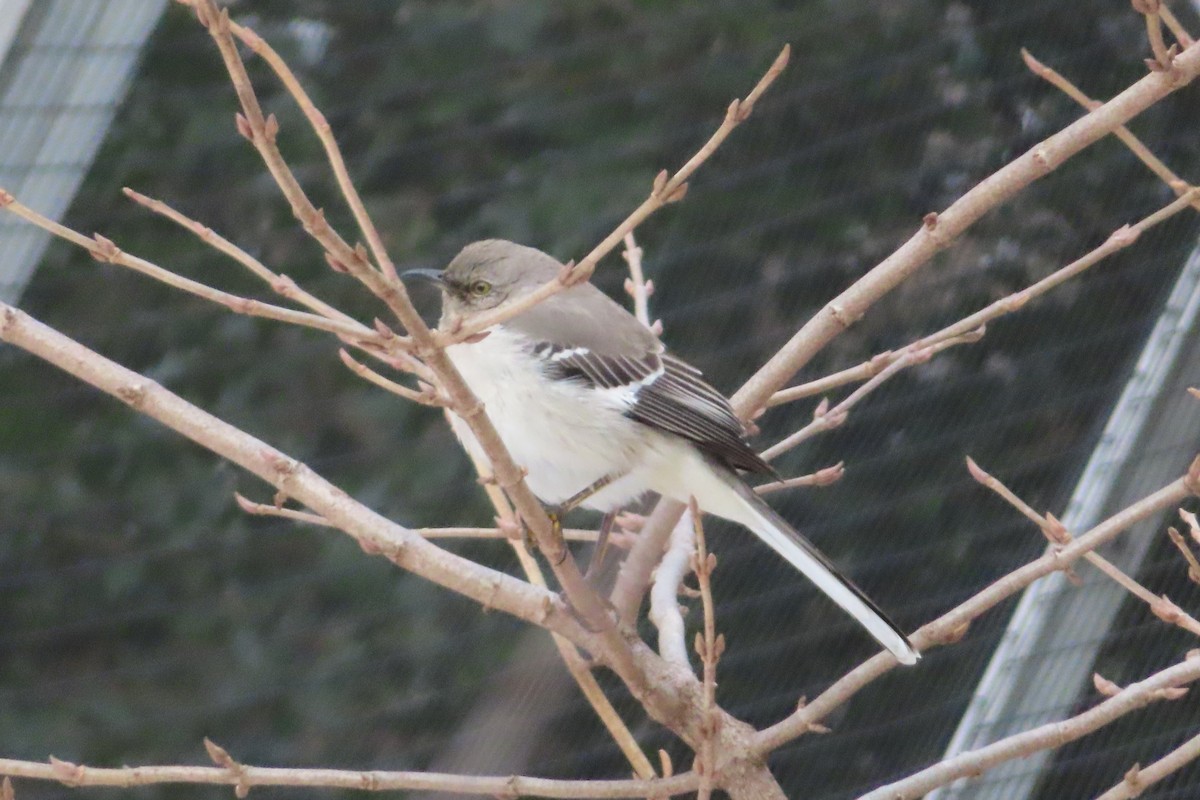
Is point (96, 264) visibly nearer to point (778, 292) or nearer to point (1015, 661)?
point (778, 292)

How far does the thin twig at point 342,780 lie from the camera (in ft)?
4.01

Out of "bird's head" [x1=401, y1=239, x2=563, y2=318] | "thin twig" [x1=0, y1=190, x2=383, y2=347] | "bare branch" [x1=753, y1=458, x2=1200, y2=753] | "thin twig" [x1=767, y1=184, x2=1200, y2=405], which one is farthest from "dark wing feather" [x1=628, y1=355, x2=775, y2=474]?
"thin twig" [x1=0, y1=190, x2=383, y2=347]

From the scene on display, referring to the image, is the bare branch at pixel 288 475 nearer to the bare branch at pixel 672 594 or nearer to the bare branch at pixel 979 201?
the bare branch at pixel 672 594

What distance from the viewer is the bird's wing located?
71.6 inches

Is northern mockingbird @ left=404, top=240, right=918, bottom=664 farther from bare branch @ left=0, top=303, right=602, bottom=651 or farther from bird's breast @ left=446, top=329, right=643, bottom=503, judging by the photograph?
bare branch @ left=0, top=303, right=602, bottom=651

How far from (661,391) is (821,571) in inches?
15.9

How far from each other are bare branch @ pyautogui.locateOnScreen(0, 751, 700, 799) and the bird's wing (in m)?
0.53

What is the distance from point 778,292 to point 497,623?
802 mm

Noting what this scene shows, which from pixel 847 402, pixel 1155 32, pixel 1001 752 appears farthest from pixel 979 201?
pixel 1001 752

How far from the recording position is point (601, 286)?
2994 millimetres

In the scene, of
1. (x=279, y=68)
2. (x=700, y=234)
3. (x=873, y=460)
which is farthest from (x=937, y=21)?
(x=279, y=68)

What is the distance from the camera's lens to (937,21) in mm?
3027

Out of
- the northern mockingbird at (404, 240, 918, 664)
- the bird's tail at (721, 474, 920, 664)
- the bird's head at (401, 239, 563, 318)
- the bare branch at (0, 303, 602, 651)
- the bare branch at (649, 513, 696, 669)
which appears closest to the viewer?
the bare branch at (0, 303, 602, 651)

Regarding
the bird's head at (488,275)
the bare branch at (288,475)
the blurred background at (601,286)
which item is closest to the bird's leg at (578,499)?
the bare branch at (288,475)
